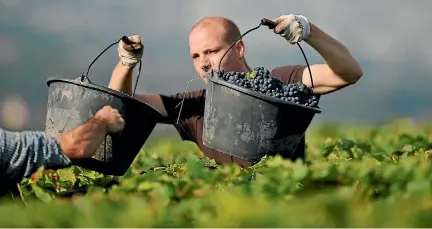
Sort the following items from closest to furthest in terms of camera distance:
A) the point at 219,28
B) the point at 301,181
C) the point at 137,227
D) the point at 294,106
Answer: the point at 137,227 → the point at 301,181 → the point at 294,106 → the point at 219,28

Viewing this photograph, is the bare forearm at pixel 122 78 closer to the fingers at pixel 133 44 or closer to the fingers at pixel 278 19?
the fingers at pixel 133 44

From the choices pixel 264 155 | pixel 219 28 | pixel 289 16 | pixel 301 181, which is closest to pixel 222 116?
pixel 264 155

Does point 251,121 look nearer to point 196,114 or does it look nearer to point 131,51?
point 131,51

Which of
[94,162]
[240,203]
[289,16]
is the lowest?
[94,162]

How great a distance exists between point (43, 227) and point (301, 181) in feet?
3.16

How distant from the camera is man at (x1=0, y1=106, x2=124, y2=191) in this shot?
3.02 meters

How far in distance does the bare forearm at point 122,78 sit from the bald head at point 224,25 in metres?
0.46

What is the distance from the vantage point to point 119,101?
12.1 ft

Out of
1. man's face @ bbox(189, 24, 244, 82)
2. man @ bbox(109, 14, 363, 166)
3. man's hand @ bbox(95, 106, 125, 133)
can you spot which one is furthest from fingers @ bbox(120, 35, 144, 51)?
man's hand @ bbox(95, 106, 125, 133)

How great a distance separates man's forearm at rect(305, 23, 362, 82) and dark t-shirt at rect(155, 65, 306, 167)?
0.34 metres

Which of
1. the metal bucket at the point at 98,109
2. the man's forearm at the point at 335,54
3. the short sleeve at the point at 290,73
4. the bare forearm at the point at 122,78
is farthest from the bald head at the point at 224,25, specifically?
the metal bucket at the point at 98,109

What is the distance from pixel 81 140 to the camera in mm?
3234

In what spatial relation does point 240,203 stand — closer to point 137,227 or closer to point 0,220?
point 137,227

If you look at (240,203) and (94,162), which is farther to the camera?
(94,162)
